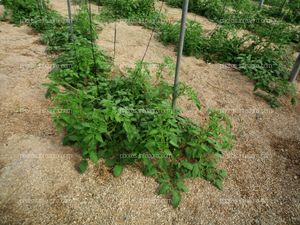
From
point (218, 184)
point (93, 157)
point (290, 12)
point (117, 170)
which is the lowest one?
point (218, 184)

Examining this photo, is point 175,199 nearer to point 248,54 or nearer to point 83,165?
point 83,165

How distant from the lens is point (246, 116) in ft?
13.7

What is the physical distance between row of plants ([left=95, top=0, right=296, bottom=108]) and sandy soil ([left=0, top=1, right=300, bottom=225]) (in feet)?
1.58

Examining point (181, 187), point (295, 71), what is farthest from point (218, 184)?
point (295, 71)

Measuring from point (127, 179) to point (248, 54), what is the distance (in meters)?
4.18

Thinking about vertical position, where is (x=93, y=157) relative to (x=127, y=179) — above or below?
above

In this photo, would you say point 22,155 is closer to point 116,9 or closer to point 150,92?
point 150,92

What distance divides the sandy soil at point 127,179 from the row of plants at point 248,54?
0.48 m

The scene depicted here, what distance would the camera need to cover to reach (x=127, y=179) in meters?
2.87

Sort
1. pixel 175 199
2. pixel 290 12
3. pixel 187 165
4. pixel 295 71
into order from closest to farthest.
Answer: pixel 175 199, pixel 187 165, pixel 295 71, pixel 290 12

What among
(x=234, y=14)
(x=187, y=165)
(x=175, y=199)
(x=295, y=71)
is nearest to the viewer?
(x=175, y=199)

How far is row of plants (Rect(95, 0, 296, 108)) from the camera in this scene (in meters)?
4.79

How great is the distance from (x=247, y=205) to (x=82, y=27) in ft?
15.3

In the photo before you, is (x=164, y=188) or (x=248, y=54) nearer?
(x=164, y=188)
